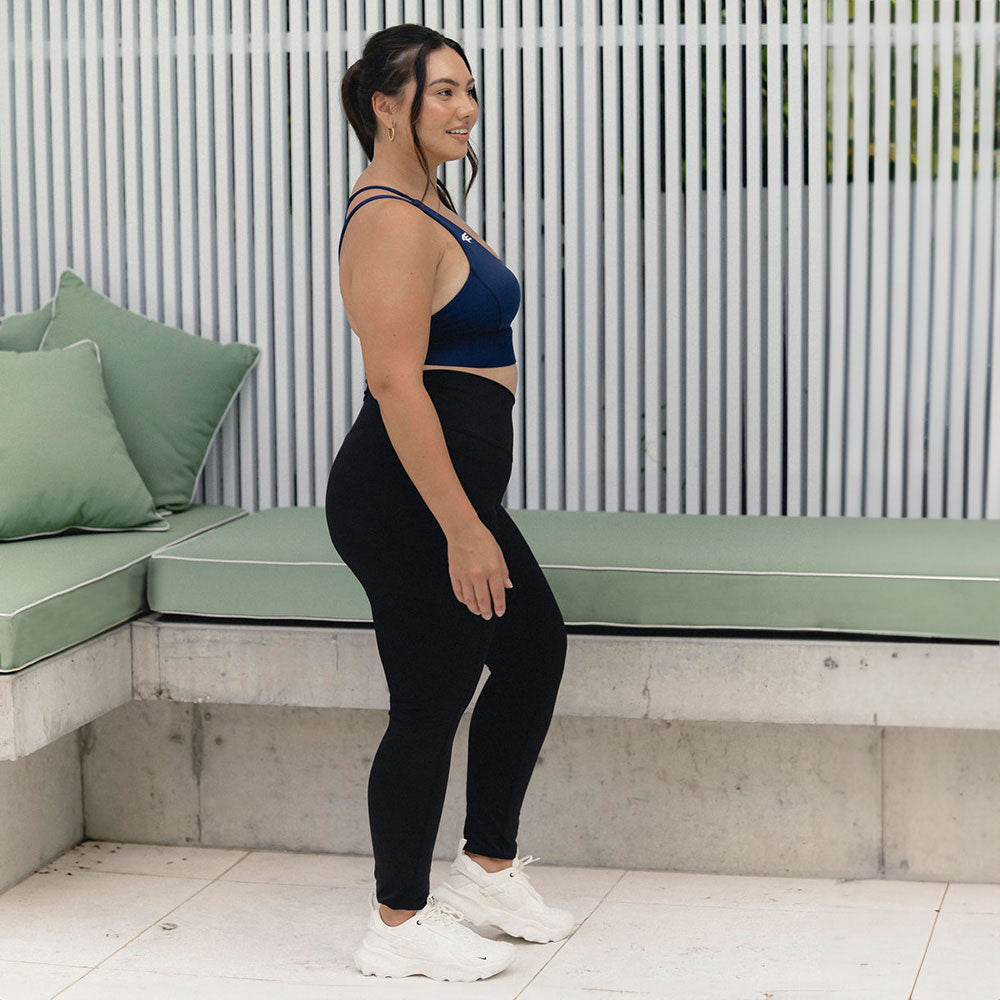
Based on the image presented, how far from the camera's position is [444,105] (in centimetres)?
246

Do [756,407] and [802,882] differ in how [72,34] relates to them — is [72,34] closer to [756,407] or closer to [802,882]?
[756,407]

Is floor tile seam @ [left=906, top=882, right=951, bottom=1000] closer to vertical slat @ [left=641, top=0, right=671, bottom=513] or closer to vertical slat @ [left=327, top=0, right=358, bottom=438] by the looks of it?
vertical slat @ [left=641, top=0, right=671, bottom=513]

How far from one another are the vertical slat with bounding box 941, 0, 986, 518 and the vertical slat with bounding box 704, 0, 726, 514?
55 centimetres

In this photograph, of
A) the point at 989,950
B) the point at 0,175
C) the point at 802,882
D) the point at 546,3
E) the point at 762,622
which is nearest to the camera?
the point at 989,950

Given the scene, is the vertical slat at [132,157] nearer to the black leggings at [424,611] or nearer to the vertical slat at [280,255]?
the vertical slat at [280,255]

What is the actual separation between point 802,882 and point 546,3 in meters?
2.13

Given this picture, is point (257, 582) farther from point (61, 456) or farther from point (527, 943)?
point (527, 943)

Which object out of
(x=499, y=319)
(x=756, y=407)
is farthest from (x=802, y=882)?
(x=499, y=319)

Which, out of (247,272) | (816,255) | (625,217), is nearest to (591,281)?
(625,217)

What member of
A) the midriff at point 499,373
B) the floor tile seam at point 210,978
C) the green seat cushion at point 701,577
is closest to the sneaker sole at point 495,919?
the floor tile seam at point 210,978

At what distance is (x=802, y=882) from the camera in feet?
10.3

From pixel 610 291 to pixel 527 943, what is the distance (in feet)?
5.37

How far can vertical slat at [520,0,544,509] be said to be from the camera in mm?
3729

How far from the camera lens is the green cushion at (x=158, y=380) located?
3.71 m
